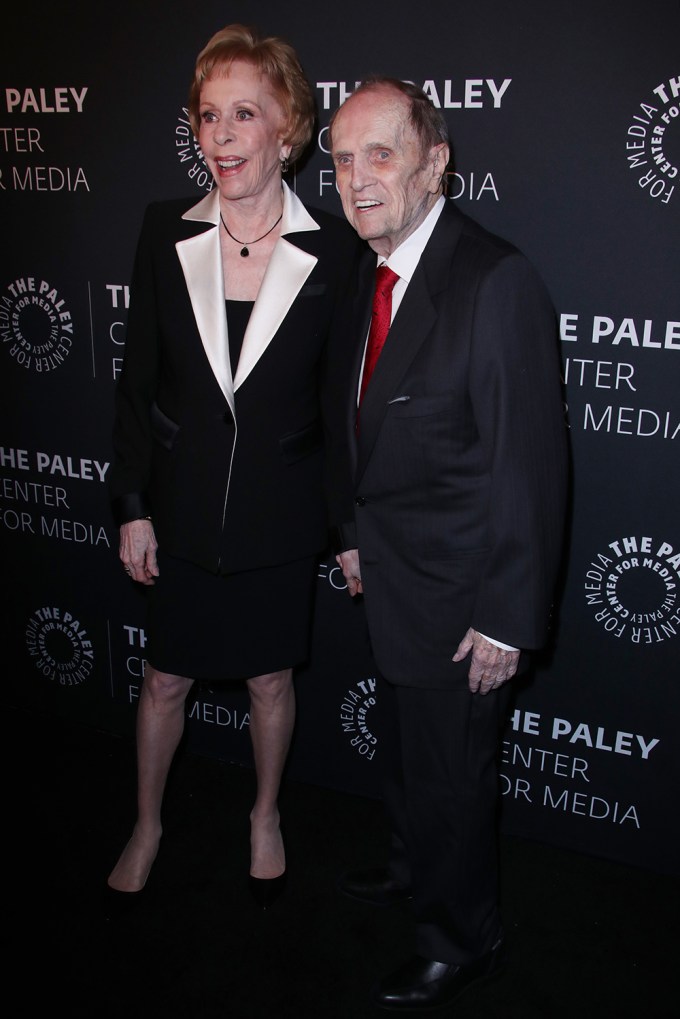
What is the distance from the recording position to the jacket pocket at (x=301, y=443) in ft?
6.95

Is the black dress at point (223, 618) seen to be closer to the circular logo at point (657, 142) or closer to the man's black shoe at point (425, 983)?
the man's black shoe at point (425, 983)

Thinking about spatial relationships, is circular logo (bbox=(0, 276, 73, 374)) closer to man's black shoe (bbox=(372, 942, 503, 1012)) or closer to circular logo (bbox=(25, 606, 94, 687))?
circular logo (bbox=(25, 606, 94, 687))

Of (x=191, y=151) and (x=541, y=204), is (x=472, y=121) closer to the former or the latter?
(x=541, y=204)

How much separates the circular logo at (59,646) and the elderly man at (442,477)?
4.55ft

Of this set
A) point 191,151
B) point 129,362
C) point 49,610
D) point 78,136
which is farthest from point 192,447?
point 49,610

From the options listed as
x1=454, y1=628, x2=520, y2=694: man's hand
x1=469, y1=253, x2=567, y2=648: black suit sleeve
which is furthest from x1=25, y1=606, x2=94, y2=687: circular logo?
x1=469, y1=253, x2=567, y2=648: black suit sleeve

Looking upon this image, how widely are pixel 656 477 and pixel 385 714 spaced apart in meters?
0.84

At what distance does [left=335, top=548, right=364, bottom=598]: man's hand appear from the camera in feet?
7.22

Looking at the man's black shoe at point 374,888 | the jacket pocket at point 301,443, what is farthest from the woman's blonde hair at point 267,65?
the man's black shoe at point 374,888

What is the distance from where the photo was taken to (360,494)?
1.93m

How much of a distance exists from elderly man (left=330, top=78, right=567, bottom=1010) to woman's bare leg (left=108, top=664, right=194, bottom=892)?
592 mm

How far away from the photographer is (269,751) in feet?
7.83

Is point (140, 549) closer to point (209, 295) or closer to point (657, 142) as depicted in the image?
point (209, 295)

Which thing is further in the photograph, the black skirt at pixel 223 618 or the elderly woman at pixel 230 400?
the black skirt at pixel 223 618
